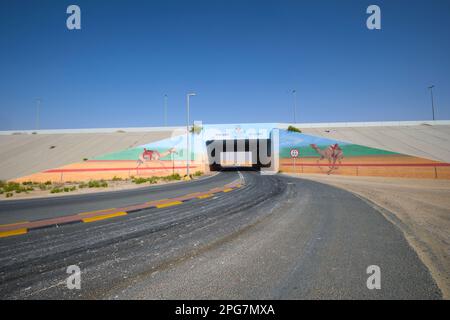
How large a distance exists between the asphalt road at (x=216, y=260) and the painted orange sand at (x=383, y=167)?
819 inches

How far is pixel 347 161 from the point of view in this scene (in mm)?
27516

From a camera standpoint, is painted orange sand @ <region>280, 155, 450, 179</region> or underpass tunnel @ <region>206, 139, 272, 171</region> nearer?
painted orange sand @ <region>280, 155, 450, 179</region>

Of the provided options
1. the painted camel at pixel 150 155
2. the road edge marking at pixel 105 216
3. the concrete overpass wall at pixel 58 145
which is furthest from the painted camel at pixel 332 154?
the concrete overpass wall at pixel 58 145

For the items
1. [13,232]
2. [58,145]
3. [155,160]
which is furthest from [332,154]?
[58,145]

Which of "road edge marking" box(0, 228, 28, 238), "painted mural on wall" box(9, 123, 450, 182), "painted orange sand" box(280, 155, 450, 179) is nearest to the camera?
"road edge marking" box(0, 228, 28, 238)

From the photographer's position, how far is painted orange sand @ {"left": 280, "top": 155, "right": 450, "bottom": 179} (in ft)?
69.3

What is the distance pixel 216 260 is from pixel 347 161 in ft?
92.5

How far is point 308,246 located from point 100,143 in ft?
142

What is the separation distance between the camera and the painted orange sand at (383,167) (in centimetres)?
2114

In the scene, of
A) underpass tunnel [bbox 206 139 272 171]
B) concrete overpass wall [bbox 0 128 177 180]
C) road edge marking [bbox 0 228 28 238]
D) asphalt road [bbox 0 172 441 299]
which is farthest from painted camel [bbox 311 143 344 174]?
road edge marking [bbox 0 228 28 238]

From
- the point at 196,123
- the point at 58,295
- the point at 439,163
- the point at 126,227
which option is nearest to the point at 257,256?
the point at 58,295

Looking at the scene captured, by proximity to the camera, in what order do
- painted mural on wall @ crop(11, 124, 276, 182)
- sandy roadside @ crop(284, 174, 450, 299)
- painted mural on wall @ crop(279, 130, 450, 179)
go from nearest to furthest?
sandy roadside @ crop(284, 174, 450, 299)
painted mural on wall @ crop(279, 130, 450, 179)
painted mural on wall @ crop(11, 124, 276, 182)

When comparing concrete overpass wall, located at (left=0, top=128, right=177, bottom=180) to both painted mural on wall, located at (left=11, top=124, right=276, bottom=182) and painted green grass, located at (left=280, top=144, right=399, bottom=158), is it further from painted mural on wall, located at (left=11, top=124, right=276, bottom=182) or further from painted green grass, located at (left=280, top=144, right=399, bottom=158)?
painted green grass, located at (left=280, top=144, right=399, bottom=158)

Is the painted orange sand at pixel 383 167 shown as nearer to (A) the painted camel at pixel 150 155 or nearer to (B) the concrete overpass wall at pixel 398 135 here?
(B) the concrete overpass wall at pixel 398 135
